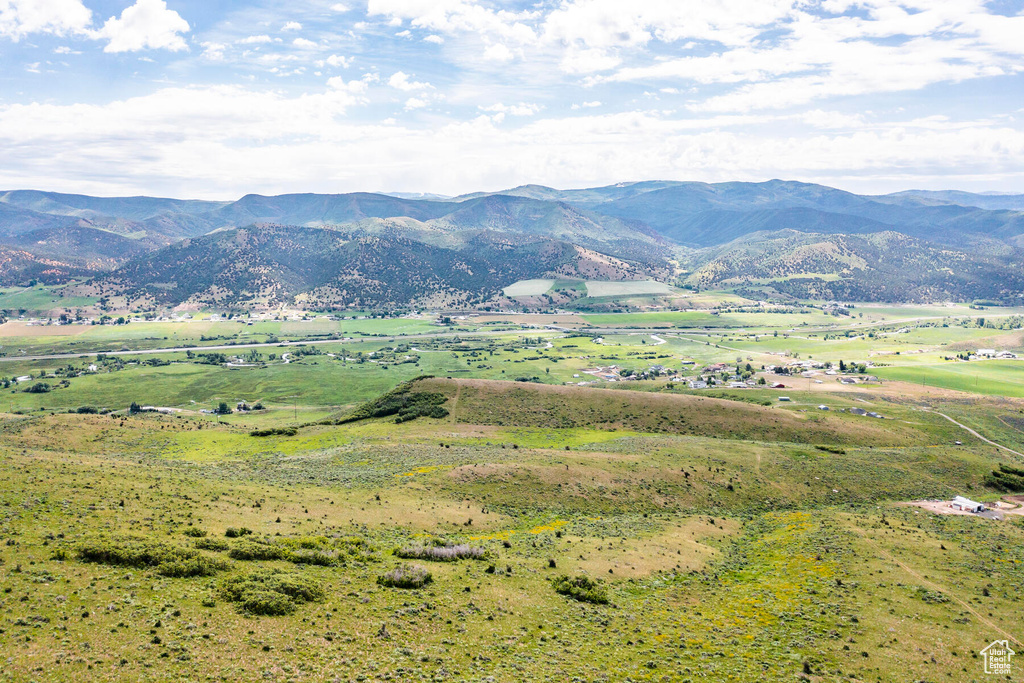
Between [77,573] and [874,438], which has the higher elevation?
[77,573]

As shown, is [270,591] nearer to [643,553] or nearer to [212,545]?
[212,545]

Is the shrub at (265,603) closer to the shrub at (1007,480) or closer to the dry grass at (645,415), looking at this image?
the dry grass at (645,415)

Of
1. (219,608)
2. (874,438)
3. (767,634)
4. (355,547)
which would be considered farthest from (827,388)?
(219,608)

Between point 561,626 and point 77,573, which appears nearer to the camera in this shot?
point 77,573

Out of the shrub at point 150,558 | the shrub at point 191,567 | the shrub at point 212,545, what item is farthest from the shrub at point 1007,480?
the shrub at point 150,558

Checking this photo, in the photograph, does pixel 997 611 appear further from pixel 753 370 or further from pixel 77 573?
pixel 753 370

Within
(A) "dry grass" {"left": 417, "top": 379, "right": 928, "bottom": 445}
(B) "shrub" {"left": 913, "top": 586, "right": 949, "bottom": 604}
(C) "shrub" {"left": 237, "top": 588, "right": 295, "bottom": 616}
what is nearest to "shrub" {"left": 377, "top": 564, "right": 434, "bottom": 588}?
(C) "shrub" {"left": 237, "top": 588, "right": 295, "bottom": 616}

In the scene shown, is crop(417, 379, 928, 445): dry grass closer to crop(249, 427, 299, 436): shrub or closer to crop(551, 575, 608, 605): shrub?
crop(249, 427, 299, 436): shrub
